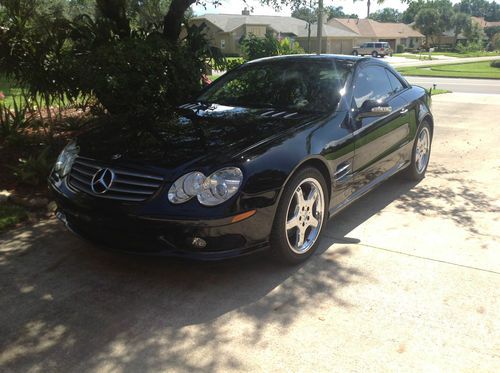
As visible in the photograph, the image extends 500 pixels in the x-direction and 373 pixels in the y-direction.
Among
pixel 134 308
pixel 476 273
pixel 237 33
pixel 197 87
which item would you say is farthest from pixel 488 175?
pixel 237 33

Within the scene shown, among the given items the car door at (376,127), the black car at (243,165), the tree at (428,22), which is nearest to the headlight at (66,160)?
the black car at (243,165)

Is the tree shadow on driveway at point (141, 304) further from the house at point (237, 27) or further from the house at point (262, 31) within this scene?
Answer: the house at point (237, 27)

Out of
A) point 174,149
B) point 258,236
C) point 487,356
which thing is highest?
point 174,149

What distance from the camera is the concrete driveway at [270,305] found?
9.03ft

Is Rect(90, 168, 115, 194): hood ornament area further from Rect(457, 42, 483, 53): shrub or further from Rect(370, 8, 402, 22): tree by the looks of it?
Rect(370, 8, 402, 22): tree

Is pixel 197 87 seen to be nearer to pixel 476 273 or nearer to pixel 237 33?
pixel 476 273

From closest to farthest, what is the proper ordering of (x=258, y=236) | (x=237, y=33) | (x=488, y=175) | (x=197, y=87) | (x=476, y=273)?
(x=258, y=236)
(x=476, y=273)
(x=488, y=175)
(x=197, y=87)
(x=237, y=33)

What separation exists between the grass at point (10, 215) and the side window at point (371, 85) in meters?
A: 3.34

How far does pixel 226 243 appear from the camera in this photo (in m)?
3.29

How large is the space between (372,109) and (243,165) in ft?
5.39

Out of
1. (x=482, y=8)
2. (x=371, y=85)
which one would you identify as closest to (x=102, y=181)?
(x=371, y=85)

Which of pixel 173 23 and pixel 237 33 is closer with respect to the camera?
pixel 173 23

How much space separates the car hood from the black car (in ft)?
0.04

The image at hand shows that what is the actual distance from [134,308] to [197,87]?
4155 millimetres
